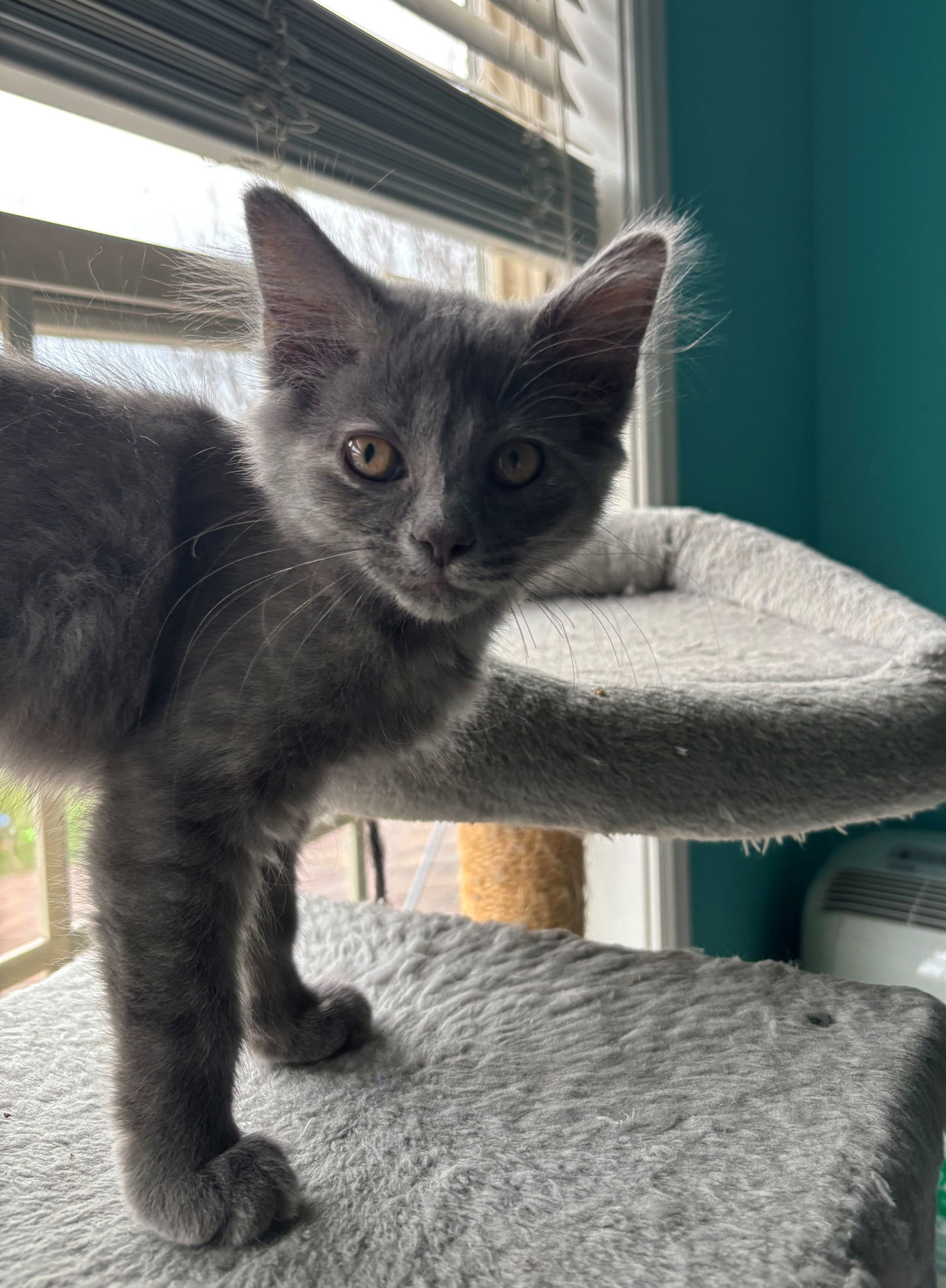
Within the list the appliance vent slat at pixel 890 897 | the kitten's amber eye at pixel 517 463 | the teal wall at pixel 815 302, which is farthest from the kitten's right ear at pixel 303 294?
the appliance vent slat at pixel 890 897

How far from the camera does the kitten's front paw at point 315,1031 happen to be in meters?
0.79

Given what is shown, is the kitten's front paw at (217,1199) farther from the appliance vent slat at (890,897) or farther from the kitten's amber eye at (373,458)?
the appliance vent slat at (890,897)

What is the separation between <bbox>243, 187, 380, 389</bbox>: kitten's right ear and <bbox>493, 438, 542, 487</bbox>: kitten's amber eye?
13 centimetres

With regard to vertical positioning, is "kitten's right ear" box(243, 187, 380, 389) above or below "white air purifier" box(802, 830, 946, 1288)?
above

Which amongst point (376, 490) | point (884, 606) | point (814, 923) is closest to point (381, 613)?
point (376, 490)

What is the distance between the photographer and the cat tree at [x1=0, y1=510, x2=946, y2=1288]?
60 cm

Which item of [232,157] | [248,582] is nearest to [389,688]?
[248,582]

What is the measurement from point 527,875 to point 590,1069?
556 mm

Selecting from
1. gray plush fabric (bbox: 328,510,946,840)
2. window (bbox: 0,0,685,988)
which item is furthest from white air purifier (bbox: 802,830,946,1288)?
window (bbox: 0,0,685,988)

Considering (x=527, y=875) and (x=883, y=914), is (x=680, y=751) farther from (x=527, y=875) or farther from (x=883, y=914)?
(x=883, y=914)

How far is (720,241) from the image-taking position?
1.87m

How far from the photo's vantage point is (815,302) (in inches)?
Answer: 87.3

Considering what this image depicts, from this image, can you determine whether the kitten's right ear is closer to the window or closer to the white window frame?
the window

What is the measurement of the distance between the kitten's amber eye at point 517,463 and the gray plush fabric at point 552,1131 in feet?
1.59
